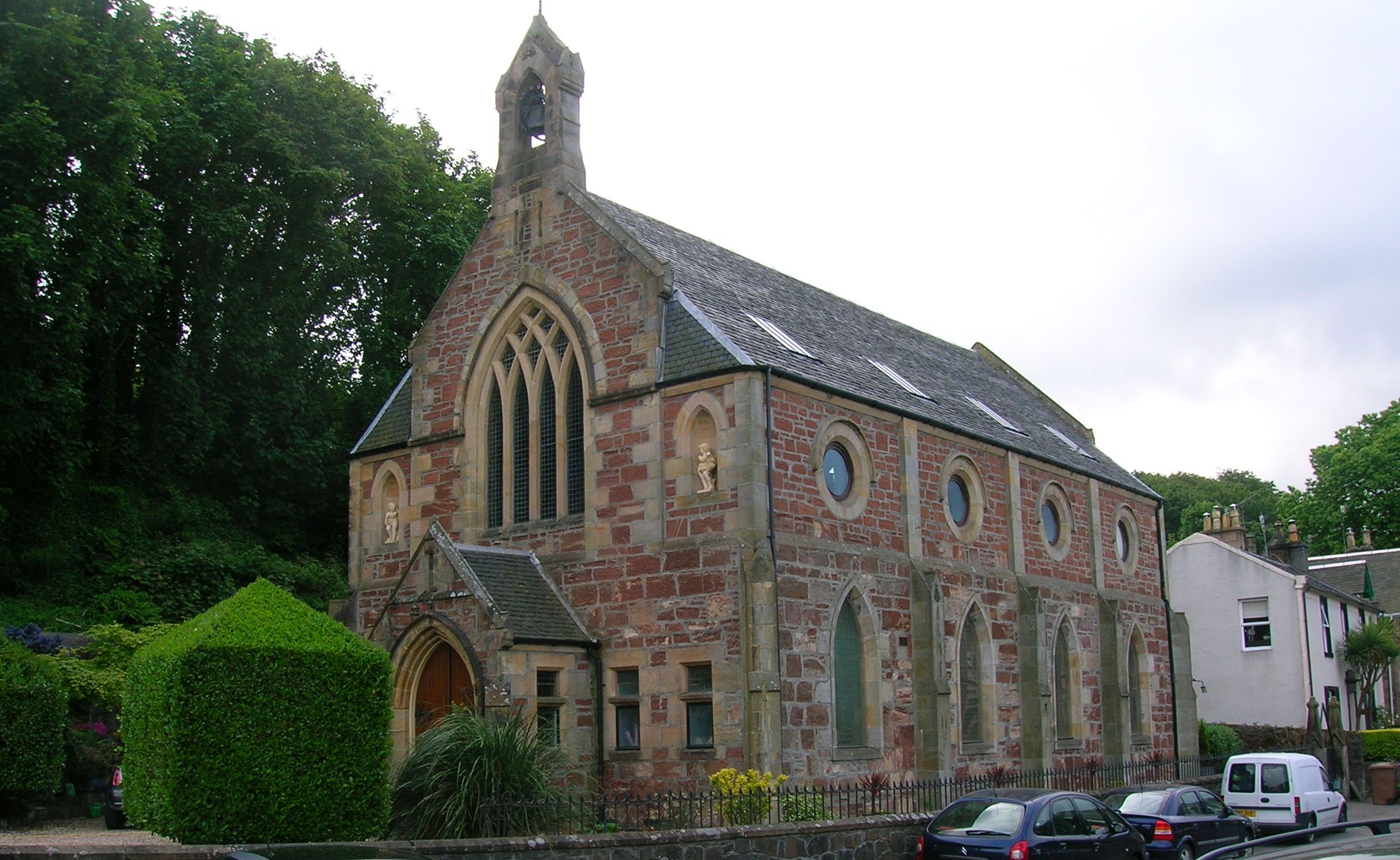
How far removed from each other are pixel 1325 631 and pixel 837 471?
2687cm

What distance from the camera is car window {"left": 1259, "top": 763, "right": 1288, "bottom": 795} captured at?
2461 cm

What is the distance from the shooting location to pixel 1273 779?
2473 cm

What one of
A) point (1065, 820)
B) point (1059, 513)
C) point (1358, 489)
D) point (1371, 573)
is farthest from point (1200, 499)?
point (1065, 820)

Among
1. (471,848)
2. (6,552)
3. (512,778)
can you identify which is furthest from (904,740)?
(6,552)

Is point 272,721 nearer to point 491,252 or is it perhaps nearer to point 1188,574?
point 491,252

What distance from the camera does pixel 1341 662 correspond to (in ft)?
142

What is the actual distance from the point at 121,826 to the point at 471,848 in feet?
29.5

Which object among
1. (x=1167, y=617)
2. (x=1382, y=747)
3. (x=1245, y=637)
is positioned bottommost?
(x=1382, y=747)

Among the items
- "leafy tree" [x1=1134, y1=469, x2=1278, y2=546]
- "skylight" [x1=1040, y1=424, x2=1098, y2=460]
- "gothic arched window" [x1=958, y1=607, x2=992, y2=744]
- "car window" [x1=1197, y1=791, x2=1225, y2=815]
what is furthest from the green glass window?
"leafy tree" [x1=1134, y1=469, x2=1278, y2=546]

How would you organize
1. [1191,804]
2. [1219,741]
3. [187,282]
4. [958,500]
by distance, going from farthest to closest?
[187,282], [1219,741], [958,500], [1191,804]

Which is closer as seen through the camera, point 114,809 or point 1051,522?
point 114,809

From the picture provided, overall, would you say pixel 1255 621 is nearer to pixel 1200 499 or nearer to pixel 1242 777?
pixel 1242 777

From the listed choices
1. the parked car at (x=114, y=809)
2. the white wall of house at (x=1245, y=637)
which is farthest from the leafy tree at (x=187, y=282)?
the white wall of house at (x=1245, y=637)

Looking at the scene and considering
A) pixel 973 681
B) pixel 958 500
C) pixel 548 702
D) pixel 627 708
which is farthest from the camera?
pixel 958 500
